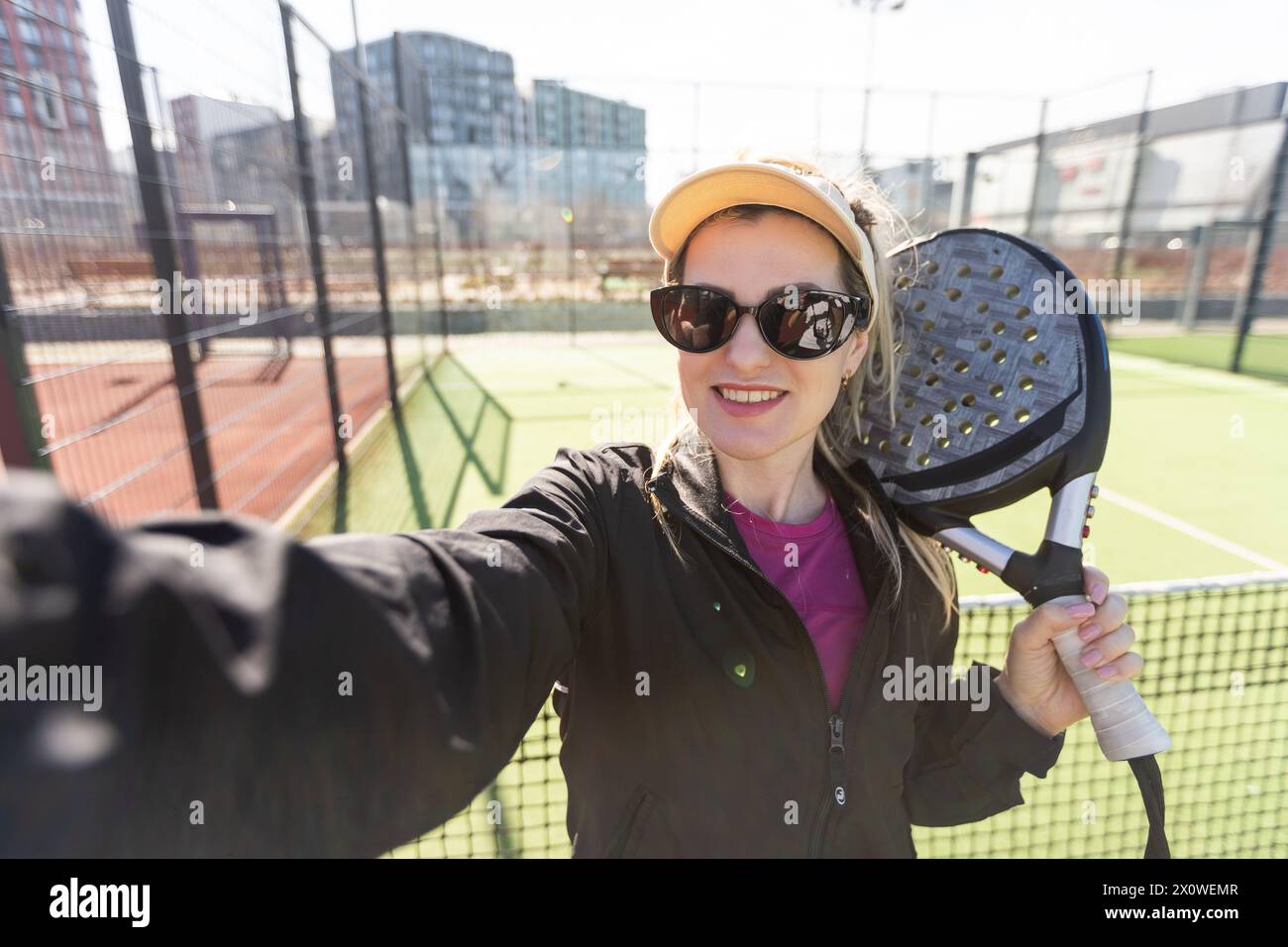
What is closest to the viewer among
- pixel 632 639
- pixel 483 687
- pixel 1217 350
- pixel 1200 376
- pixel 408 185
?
pixel 483 687

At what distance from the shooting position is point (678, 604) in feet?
4.06

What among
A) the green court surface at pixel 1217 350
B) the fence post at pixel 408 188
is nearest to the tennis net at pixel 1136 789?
the fence post at pixel 408 188

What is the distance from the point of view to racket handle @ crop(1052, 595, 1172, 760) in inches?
53.0

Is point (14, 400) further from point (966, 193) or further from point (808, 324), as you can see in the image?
point (966, 193)

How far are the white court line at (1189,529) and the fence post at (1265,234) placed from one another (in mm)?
8416

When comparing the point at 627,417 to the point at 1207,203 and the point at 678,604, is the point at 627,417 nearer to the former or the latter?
the point at 678,604

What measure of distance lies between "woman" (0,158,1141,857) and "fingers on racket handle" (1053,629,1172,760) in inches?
1.4

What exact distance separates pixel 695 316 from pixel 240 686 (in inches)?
39.3

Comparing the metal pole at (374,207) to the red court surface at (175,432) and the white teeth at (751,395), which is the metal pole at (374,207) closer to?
the red court surface at (175,432)

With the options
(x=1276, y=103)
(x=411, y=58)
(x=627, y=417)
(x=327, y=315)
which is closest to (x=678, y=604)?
(x=327, y=315)

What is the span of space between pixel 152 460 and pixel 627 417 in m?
5.94

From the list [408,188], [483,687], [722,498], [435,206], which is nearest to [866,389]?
[722,498]

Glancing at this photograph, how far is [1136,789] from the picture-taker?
3000mm

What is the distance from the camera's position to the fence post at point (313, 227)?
211 inches
